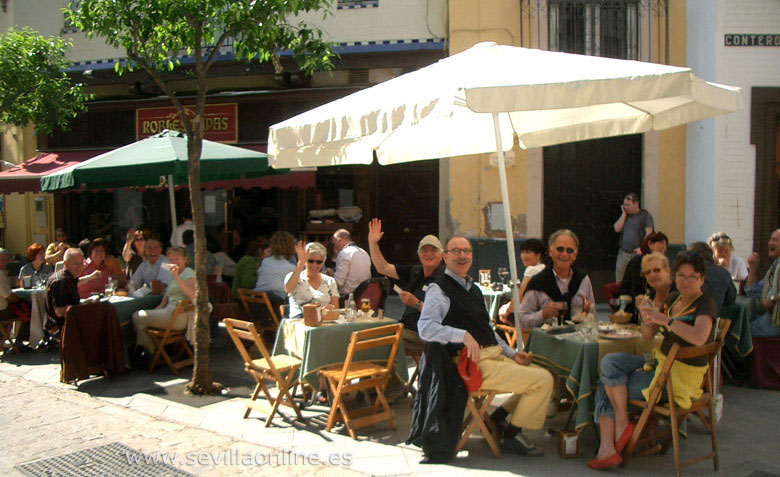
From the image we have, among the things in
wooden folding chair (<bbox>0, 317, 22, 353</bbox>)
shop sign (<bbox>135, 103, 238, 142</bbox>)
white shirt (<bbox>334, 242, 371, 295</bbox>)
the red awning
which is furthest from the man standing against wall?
shop sign (<bbox>135, 103, 238, 142</bbox>)

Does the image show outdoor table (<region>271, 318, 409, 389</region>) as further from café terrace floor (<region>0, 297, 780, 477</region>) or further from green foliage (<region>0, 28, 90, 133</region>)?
green foliage (<region>0, 28, 90, 133</region>)

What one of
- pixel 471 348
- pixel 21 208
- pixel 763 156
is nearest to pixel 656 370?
pixel 471 348

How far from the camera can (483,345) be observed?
15.7 feet

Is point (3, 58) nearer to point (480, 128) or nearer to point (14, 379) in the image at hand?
point (14, 379)

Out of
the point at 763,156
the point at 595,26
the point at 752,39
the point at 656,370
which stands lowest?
the point at 656,370

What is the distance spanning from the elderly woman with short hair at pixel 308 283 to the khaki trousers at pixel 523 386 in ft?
6.68

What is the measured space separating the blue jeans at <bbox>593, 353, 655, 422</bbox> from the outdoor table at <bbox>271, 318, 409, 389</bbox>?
1.79 m

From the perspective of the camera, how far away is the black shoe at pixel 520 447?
4.64 m

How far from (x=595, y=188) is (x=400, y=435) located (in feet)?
23.3

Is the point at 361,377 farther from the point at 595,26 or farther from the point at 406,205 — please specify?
the point at 595,26

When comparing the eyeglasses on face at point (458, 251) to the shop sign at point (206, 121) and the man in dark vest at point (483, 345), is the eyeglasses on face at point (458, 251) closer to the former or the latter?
the man in dark vest at point (483, 345)

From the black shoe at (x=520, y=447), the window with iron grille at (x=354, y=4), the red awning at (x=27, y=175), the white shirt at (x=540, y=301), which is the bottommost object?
the black shoe at (x=520, y=447)

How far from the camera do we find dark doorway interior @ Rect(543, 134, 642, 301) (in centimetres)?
1099

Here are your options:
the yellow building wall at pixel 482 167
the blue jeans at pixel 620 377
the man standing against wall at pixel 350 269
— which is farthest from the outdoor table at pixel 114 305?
the yellow building wall at pixel 482 167
